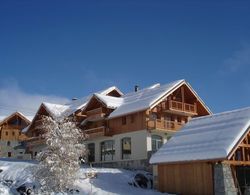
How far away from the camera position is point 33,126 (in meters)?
60.8

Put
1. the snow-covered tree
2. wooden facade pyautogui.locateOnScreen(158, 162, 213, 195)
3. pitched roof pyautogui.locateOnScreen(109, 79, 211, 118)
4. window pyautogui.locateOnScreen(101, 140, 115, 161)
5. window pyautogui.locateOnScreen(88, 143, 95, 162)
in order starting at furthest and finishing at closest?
window pyautogui.locateOnScreen(88, 143, 95, 162) → window pyautogui.locateOnScreen(101, 140, 115, 161) → pitched roof pyautogui.locateOnScreen(109, 79, 211, 118) → wooden facade pyautogui.locateOnScreen(158, 162, 213, 195) → the snow-covered tree

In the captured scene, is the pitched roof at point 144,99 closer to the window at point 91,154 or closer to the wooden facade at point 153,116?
the wooden facade at point 153,116

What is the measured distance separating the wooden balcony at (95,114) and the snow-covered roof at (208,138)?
1518 centimetres

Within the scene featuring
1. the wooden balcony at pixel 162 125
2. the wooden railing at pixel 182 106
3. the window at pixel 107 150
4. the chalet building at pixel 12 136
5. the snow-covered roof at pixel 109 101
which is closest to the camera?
the wooden balcony at pixel 162 125

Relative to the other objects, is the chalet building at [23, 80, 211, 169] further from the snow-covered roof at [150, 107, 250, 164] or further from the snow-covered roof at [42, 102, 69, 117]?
the snow-covered roof at [150, 107, 250, 164]

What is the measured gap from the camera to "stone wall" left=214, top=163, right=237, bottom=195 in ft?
97.1

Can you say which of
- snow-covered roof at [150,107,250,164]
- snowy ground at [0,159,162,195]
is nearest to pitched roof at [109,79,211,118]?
snowy ground at [0,159,162,195]

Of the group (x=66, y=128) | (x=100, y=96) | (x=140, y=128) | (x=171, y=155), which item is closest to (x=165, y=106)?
(x=140, y=128)

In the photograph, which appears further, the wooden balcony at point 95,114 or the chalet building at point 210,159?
the wooden balcony at point 95,114

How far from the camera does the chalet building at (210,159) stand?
2994 cm

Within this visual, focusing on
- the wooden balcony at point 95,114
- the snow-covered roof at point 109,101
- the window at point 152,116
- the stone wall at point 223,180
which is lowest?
the stone wall at point 223,180

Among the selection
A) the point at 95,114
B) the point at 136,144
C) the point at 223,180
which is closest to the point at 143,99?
the point at 136,144

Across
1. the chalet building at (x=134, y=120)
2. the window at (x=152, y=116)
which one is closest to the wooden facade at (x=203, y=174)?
the chalet building at (x=134, y=120)

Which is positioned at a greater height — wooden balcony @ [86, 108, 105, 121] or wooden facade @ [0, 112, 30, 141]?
wooden facade @ [0, 112, 30, 141]
